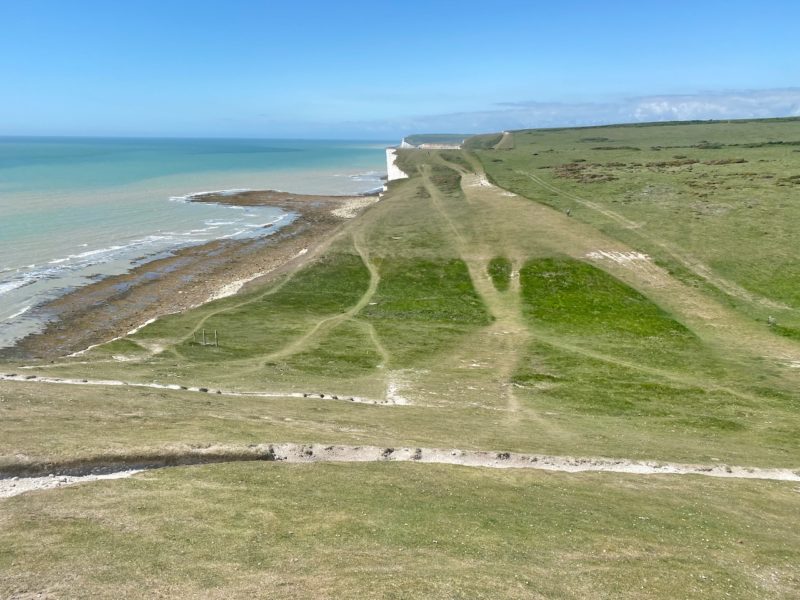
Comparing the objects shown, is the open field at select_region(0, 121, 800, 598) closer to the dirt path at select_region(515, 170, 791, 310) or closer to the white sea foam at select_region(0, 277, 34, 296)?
the dirt path at select_region(515, 170, 791, 310)

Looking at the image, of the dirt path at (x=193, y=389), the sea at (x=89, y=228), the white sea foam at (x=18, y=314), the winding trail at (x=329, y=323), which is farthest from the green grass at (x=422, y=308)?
the white sea foam at (x=18, y=314)

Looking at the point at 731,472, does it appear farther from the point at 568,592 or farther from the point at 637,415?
the point at 568,592

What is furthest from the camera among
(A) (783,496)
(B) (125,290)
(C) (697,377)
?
(B) (125,290)

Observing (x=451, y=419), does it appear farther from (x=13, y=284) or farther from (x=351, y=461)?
(x=13, y=284)

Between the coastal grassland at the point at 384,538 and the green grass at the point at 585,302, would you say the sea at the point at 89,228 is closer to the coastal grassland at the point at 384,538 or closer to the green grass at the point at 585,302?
the coastal grassland at the point at 384,538

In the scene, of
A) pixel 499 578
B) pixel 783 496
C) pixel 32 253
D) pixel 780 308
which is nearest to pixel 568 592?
pixel 499 578
